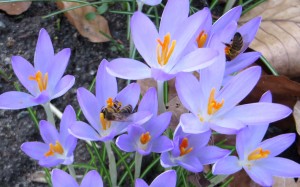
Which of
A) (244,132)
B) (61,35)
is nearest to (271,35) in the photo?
(61,35)

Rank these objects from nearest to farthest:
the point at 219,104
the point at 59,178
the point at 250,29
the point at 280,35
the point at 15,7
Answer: the point at 59,178 < the point at 219,104 < the point at 250,29 < the point at 280,35 < the point at 15,7

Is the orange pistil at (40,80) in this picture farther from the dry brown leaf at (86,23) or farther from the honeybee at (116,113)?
the dry brown leaf at (86,23)

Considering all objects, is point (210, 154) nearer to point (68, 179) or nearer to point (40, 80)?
point (68, 179)

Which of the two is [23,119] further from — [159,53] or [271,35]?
[271,35]

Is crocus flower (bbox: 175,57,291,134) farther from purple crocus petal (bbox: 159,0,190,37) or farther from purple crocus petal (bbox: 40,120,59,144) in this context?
purple crocus petal (bbox: 40,120,59,144)

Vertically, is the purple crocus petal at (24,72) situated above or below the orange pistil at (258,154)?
above

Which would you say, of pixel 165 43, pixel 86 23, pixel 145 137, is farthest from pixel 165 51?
pixel 86 23

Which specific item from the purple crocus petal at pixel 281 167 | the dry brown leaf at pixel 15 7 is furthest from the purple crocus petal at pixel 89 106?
the dry brown leaf at pixel 15 7
